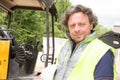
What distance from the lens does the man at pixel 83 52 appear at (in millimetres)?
2631

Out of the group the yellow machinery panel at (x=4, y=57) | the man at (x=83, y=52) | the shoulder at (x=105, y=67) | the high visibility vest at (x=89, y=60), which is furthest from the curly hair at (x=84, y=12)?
the yellow machinery panel at (x=4, y=57)

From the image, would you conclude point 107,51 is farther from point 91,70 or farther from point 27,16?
point 27,16

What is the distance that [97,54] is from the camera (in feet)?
8.73

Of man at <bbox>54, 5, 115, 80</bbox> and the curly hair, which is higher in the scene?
the curly hair

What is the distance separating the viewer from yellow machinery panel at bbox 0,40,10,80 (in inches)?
246

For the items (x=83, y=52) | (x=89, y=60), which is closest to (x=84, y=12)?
(x=83, y=52)

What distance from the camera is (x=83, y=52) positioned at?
2.78 metres

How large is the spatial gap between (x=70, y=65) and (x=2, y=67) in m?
3.58

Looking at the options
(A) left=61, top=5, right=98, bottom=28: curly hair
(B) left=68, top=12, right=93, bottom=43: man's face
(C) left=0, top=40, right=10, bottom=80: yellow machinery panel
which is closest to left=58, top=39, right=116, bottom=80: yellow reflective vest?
(B) left=68, top=12, right=93, bottom=43: man's face

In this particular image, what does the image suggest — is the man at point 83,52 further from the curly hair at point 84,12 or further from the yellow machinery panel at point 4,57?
the yellow machinery panel at point 4,57

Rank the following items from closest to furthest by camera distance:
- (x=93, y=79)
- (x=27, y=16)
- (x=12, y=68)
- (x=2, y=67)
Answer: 1. (x=93, y=79)
2. (x=2, y=67)
3. (x=12, y=68)
4. (x=27, y=16)

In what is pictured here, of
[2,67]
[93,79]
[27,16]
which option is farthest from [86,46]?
[27,16]

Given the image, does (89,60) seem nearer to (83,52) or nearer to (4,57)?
(83,52)

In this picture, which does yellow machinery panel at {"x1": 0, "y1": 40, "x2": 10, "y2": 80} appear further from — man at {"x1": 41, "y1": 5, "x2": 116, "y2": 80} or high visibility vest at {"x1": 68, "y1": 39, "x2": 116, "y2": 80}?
high visibility vest at {"x1": 68, "y1": 39, "x2": 116, "y2": 80}
